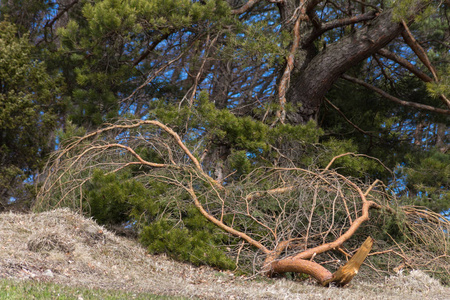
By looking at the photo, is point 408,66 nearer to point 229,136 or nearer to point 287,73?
point 287,73

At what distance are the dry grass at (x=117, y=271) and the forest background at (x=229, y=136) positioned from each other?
42 cm

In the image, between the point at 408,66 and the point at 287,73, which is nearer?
the point at 287,73

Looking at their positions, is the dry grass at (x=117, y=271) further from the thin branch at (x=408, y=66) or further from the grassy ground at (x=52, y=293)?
the thin branch at (x=408, y=66)

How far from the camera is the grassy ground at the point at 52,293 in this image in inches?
133

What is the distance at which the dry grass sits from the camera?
4.43m

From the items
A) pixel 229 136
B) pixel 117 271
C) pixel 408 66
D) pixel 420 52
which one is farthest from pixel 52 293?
pixel 408 66

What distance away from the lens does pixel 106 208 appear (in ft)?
22.9

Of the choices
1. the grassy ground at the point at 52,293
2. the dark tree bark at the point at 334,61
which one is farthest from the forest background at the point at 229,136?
the grassy ground at the point at 52,293

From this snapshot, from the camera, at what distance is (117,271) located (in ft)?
16.6

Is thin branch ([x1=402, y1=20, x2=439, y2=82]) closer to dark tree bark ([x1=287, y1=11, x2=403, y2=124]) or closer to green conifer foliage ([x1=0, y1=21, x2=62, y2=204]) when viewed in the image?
dark tree bark ([x1=287, y1=11, x2=403, y2=124])

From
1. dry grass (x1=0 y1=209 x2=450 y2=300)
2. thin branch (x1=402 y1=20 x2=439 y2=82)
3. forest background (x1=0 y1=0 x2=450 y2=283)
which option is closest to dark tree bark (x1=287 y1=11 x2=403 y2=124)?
forest background (x1=0 y1=0 x2=450 y2=283)

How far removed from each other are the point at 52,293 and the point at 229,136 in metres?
4.62

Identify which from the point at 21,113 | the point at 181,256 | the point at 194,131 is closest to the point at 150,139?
the point at 194,131

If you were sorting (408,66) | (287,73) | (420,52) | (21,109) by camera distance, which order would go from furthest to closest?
1. (21,109)
2. (408,66)
3. (287,73)
4. (420,52)
